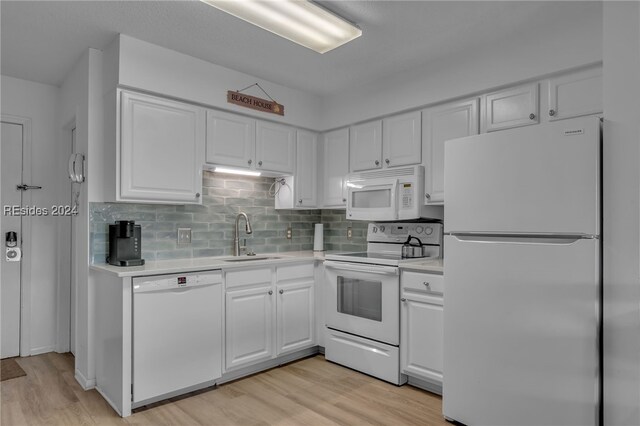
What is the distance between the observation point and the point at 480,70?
2809 mm

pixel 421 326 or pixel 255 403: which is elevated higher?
pixel 421 326

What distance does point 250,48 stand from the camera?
2.84m

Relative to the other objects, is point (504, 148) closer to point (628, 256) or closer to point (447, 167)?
point (447, 167)

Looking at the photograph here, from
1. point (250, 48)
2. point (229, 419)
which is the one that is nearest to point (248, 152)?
point (250, 48)

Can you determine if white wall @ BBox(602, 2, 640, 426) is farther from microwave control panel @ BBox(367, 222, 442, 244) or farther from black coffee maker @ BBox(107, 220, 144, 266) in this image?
black coffee maker @ BBox(107, 220, 144, 266)

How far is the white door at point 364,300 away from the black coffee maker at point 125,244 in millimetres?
1481

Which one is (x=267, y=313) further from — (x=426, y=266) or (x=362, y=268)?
(x=426, y=266)

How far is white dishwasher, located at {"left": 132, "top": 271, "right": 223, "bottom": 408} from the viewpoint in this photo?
8.08 ft

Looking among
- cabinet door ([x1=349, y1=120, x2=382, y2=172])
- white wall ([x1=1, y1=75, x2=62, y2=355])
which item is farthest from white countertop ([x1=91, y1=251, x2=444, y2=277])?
white wall ([x1=1, y1=75, x2=62, y2=355])

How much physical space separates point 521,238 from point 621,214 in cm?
43

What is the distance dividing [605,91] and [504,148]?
0.50m

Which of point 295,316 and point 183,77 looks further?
point 295,316

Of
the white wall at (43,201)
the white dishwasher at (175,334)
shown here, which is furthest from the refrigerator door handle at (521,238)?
the white wall at (43,201)

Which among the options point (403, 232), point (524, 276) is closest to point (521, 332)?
point (524, 276)
